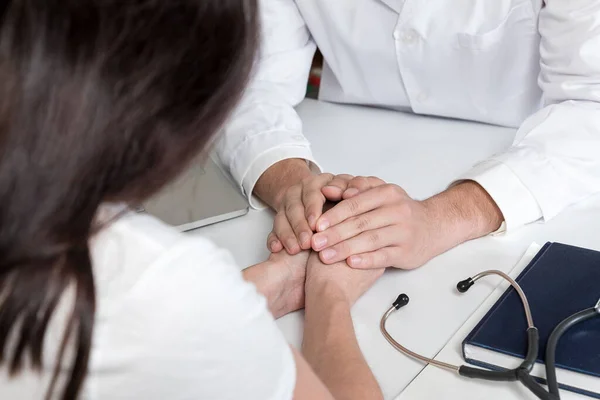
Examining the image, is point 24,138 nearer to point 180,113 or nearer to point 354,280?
point 180,113

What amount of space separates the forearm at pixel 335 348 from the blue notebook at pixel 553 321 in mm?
116

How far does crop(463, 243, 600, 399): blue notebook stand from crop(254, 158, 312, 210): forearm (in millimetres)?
367

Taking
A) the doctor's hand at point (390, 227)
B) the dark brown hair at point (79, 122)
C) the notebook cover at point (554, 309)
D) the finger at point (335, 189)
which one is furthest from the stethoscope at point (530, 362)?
the dark brown hair at point (79, 122)

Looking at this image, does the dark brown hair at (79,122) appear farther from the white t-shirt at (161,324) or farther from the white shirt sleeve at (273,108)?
the white shirt sleeve at (273,108)

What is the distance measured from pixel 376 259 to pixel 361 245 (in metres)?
0.03

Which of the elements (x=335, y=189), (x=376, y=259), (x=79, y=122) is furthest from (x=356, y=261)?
(x=79, y=122)

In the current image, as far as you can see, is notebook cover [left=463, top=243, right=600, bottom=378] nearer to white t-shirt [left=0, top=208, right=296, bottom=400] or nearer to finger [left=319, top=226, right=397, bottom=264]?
finger [left=319, top=226, right=397, bottom=264]

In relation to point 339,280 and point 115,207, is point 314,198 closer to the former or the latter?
point 339,280

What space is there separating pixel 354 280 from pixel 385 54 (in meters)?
0.60

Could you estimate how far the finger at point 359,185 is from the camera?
0.99m

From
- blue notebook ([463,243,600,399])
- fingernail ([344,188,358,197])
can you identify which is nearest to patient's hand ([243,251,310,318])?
fingernail ([344,188,358,197])

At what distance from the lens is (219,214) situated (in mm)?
1038

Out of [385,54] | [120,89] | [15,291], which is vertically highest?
[120,89]

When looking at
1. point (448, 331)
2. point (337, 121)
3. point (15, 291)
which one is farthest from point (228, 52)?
point (337, 121)
